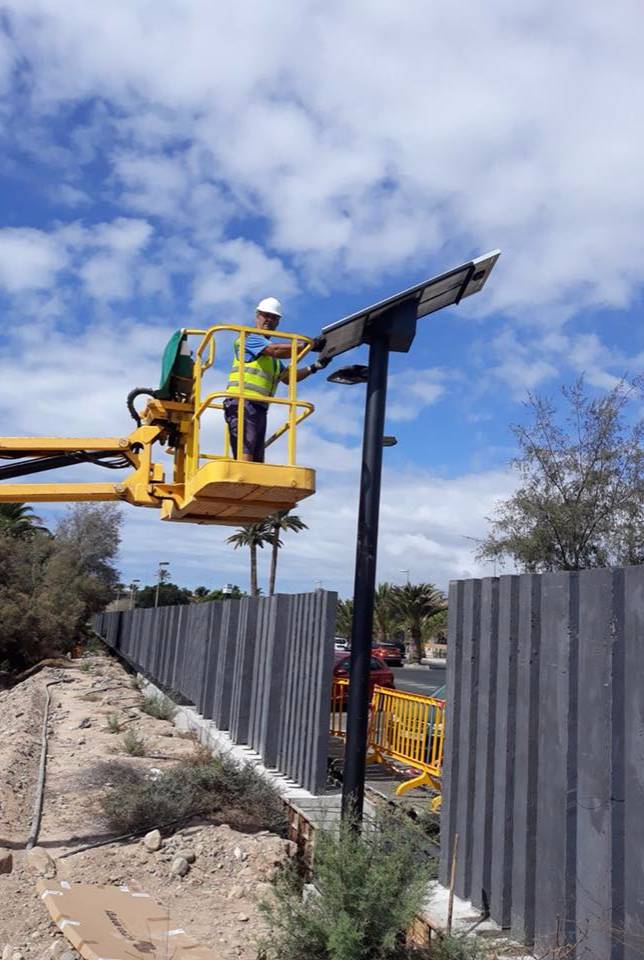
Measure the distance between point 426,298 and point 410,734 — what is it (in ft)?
17.8

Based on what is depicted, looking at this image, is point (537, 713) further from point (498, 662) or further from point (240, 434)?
point (240, 434)

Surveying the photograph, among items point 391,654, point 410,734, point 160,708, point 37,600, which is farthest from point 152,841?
point 391,654

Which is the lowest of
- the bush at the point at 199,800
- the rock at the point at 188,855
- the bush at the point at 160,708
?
the rock at the point at 188,855

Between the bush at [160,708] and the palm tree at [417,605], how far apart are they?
39442 mm

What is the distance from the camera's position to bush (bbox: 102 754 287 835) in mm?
8984

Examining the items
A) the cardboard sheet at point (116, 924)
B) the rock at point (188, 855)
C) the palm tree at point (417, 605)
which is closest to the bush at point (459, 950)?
the cardboard sheet at point (116, 924)

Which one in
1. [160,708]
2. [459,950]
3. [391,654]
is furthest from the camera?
[391,654]

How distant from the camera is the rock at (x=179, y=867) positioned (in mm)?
7777

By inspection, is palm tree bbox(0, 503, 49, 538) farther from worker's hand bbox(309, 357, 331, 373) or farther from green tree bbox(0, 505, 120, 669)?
worker's hand bbox(309, 357, 331, 373)

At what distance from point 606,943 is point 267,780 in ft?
19.3

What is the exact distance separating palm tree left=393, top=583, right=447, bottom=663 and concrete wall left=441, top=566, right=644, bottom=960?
50688 millimetres

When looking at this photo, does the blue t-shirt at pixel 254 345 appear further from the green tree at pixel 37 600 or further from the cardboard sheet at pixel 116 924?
the green tree at pixel 37 600

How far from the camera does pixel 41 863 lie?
7.80 meters

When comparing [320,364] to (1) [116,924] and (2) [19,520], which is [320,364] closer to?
(1) [116,924]
